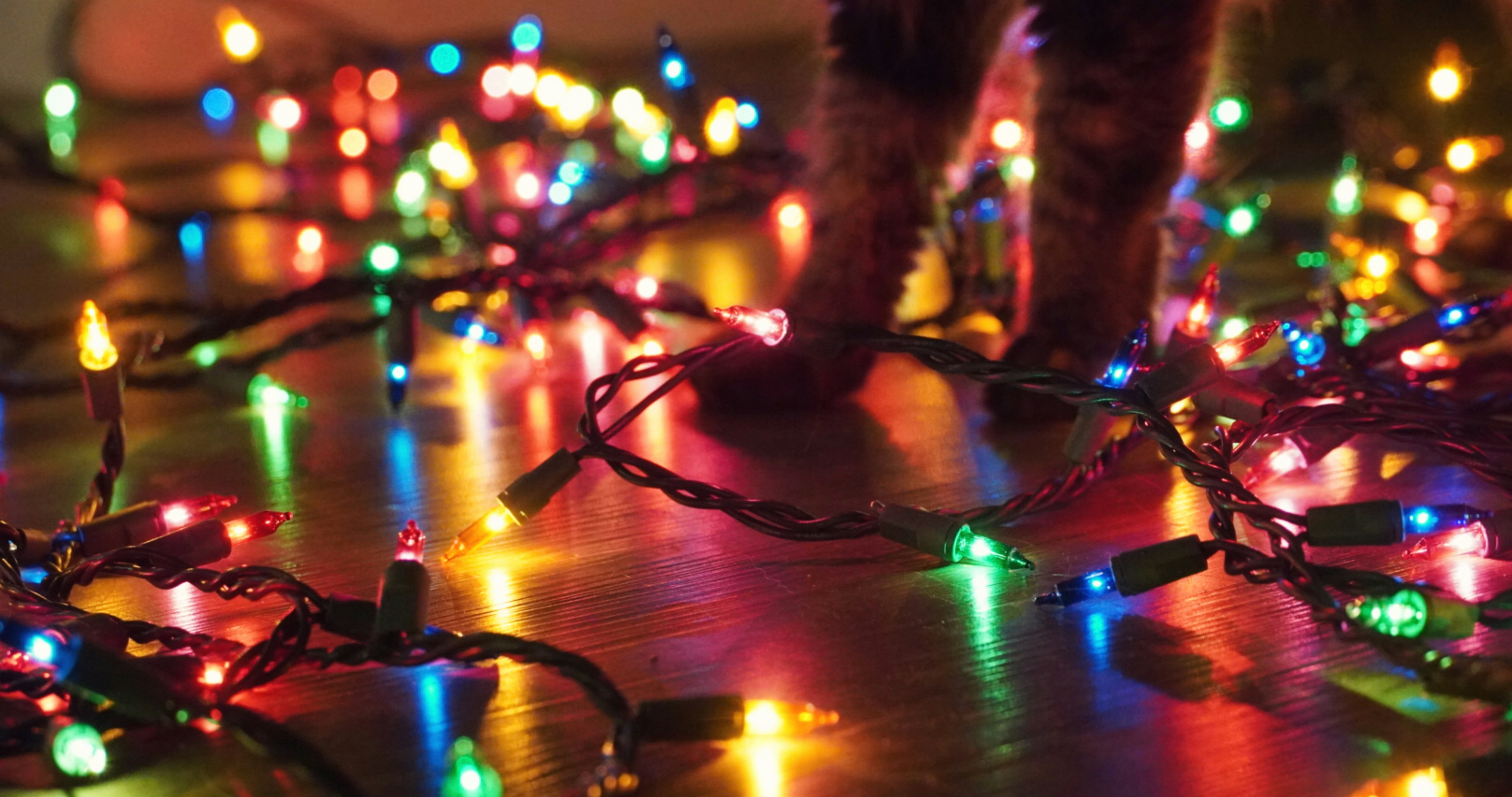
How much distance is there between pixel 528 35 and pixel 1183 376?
1.21m

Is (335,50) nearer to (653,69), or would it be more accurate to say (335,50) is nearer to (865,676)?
(653,69)

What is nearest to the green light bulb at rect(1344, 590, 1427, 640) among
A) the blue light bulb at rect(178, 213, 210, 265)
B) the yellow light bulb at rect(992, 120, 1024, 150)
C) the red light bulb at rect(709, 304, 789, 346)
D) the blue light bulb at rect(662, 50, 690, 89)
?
the red light bulb at rect(709, 304, 789, 346)

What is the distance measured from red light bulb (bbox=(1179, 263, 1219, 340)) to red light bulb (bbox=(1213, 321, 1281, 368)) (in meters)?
0.05

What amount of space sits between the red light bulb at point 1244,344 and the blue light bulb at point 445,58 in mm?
1459

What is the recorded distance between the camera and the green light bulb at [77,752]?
523mm

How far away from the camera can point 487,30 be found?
3.16 metres

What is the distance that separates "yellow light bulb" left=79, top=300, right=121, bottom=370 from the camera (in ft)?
2.77

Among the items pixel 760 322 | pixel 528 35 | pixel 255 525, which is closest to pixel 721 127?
pixel 528 35

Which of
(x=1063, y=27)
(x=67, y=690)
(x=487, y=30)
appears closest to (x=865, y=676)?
(x=67, y=690)

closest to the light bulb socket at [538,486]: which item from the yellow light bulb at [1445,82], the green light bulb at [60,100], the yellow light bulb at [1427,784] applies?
the yellow light bulb at [1427,784]

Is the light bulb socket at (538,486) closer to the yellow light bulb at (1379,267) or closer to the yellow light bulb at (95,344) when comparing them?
the yellow light bulb at (95,344)

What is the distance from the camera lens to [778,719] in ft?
1.75

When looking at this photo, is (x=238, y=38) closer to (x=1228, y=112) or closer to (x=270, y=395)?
(x=270, y=395)

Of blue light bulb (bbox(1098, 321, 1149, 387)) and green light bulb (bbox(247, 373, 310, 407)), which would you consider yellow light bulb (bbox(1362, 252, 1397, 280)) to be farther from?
green light bulb (bbox(247, 373, 310, 407))
